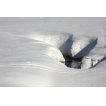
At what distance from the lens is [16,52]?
11.1 feet

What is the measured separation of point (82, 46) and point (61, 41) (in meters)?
0.63

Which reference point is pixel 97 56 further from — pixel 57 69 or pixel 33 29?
pixel 33 29

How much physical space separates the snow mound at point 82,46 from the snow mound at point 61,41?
0.52ft

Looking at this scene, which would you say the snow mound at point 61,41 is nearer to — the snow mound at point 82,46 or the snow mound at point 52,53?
the snow mound at point 82,46

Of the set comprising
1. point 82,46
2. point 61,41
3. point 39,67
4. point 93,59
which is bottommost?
point 39,67

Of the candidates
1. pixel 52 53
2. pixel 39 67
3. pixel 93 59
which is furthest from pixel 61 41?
pixel 39 67

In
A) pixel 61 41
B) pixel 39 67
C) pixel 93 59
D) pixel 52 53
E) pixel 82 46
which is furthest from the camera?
pixel 61 41

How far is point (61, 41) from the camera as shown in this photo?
461 cm

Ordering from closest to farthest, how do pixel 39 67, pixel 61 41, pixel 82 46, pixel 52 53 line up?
Answer: 1. pixel 39 67
2. pixel 52 53
3. pixel 82 46
4. pixel 61 41

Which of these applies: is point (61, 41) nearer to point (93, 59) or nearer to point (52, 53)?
point (52, 53)

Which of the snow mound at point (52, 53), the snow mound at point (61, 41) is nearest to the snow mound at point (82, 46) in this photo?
the snow mound at point (61, 41)

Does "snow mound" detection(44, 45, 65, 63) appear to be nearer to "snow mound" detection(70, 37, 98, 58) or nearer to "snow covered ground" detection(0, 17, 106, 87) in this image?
"snow covered ground" detection(0, 17, 106, 87)

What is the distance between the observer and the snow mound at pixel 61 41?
4566mm

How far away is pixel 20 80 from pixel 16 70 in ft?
1.12
